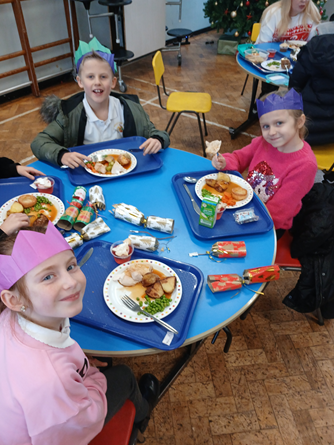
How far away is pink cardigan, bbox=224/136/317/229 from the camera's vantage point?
176 cm

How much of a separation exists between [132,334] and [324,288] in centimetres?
117

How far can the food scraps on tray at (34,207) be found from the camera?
1.50m

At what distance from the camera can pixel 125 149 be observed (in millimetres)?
2029

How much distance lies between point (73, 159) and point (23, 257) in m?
1.02

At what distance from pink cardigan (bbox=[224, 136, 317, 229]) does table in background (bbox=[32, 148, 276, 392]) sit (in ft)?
1.05

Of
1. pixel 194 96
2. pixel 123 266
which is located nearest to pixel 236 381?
pixel 123 266

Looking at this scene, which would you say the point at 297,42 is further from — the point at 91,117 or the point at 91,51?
the point at 91,117

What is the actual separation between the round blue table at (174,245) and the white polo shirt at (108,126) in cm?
49

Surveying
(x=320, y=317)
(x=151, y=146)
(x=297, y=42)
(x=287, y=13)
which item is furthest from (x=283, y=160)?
(x=287, y=13)

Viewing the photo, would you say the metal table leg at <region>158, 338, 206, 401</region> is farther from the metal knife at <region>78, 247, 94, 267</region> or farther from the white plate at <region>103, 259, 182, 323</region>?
the metal knife at <region>78, 247, 94, 267</region>

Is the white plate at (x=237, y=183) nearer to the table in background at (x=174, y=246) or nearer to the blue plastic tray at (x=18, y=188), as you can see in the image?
the table in background at (x=174, y=246)

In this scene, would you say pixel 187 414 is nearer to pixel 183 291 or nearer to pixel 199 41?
pixel 183 291

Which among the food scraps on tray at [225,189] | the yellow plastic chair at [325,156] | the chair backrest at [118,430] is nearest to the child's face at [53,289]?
the chair backrest at [118,430]

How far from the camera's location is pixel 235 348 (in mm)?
2059
